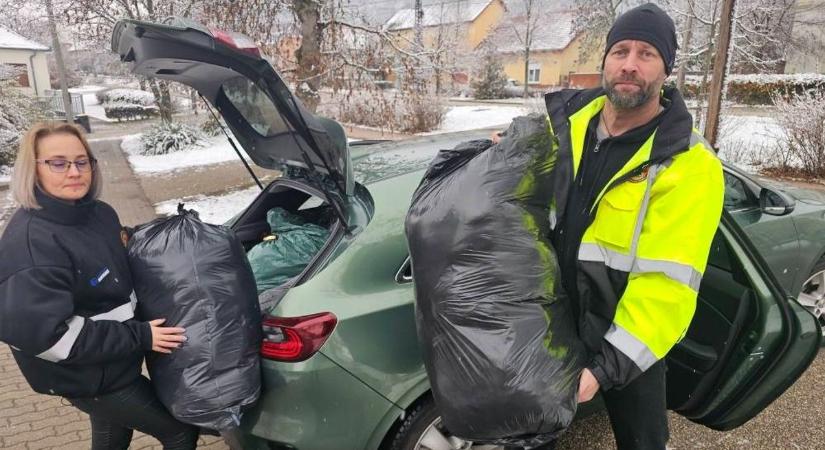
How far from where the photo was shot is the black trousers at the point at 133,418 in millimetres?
1880

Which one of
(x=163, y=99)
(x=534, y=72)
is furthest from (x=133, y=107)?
(x=534, y=72)

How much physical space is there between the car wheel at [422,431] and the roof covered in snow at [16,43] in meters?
35.2

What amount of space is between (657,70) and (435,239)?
867 millimetres

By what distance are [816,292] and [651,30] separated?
10.1 ft

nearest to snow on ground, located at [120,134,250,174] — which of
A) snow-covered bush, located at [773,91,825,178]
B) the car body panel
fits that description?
snow-covered bush, located at [773,91,825,178]

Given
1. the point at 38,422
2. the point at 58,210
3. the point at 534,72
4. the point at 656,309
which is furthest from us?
the point at 534,72

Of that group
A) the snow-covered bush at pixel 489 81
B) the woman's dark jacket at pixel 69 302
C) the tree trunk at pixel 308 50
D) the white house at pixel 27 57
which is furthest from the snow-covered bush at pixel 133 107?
the woman's dark jacket at pixel 69 302

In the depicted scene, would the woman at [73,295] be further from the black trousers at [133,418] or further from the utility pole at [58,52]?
the utility pole at [58,52]

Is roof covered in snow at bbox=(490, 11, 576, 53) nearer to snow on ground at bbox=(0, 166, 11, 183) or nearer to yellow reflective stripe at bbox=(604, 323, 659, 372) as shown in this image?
snow on ground at bbox=(0, 166, 11, 183)

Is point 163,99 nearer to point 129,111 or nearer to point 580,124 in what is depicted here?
point 129,111

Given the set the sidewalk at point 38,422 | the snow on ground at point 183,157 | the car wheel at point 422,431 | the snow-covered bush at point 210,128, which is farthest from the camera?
the snow-covered bush at point 210,128

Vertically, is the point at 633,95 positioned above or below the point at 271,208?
above

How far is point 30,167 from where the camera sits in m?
1.77

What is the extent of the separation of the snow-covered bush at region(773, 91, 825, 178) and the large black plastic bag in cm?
831
